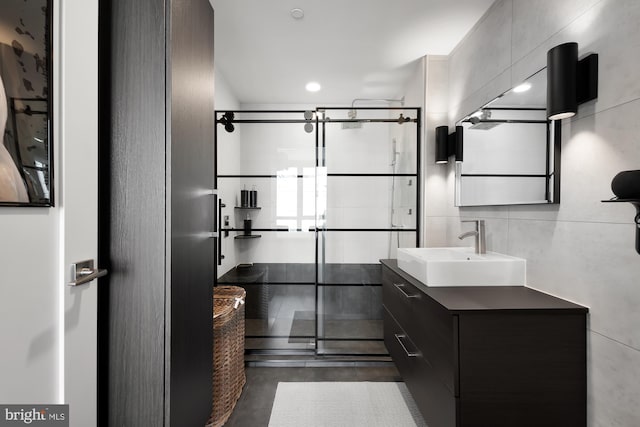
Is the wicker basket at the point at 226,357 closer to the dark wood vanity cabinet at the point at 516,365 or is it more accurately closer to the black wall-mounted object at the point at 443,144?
the dark wood vanity cabinet at the point at 516,365

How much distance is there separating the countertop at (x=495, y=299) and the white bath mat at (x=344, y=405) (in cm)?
93

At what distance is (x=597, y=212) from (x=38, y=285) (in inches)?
74.9

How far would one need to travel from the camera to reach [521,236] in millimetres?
Result: 1567

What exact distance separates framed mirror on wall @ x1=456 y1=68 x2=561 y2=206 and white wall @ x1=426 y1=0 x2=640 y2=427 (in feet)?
0.19

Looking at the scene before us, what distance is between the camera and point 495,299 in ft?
4.21

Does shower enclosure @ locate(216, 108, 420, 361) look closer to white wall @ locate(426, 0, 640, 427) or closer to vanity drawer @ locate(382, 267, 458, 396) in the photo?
vanity drawer @ locate(382, 267, 458, 396)

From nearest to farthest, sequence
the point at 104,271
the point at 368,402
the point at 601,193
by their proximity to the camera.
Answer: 1. the point at 104,271
2. the point at 601,193
3. the point at 368,402

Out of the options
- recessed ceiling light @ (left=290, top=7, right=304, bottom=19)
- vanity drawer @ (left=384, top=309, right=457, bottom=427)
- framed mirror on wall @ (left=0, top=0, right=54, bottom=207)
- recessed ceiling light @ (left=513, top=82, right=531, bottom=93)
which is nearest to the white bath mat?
vanity drawer @ (left=384, top=309, right=457, bottom=427)

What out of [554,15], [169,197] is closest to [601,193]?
[554,15]

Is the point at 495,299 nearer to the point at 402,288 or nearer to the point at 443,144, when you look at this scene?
the point at 402,288

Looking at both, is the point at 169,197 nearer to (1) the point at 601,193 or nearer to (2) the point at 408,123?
(1) the point at 601,193

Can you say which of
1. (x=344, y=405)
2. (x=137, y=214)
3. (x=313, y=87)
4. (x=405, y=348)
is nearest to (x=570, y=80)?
(x=405, y=348)

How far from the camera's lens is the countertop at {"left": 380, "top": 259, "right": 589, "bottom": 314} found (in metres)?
1.15

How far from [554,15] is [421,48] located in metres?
1.11
